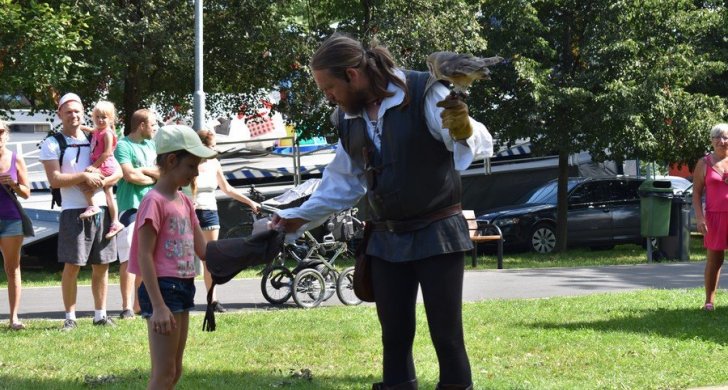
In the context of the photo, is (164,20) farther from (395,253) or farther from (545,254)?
(395,253)

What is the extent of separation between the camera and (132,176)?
9.82 meters

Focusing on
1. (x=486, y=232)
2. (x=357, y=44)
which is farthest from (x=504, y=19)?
(x=357, y=44)

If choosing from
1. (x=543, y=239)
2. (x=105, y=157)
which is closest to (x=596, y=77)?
(x=543, y=239)

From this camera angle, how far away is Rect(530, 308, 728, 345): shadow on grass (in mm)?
8680

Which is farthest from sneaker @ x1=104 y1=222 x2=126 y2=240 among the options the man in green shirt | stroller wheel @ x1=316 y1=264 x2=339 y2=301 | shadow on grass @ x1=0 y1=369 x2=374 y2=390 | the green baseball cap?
the green baseball cap

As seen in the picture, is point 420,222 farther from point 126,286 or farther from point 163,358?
point 126,286

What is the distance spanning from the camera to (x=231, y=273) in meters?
4.94

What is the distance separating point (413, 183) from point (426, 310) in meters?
0.57

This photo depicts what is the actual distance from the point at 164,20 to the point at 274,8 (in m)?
2.35

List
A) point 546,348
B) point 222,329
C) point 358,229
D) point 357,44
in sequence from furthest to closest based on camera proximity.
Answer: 1. point 358,229
2. point 222,329
3. point 546,348
4. point 357,44

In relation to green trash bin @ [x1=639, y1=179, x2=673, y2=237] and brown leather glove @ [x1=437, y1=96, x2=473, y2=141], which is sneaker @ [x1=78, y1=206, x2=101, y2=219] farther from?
green trash bin @ [x1=639, y1=179, x2=673, y2=237]

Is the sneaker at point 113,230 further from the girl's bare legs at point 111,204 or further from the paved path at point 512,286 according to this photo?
the paved path at point 512,286

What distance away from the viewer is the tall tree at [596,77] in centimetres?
2184

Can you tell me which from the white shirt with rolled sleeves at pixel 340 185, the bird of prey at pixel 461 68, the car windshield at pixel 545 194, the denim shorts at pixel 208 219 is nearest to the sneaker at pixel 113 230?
the denim shorts at pixel 208 219
